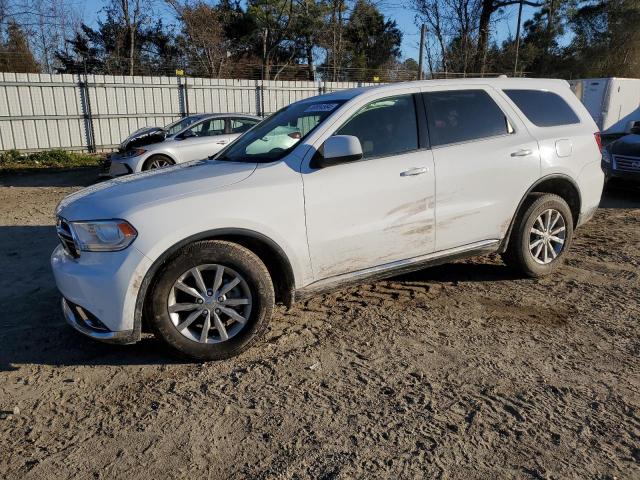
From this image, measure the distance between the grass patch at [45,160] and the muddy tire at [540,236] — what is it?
13327 mm

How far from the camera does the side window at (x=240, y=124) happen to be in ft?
36.1

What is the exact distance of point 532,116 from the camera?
449 cm

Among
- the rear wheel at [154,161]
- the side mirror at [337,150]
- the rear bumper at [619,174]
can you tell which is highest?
the side mirror at [337,150]

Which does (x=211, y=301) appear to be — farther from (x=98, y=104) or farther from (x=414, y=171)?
(x=98, y=104)

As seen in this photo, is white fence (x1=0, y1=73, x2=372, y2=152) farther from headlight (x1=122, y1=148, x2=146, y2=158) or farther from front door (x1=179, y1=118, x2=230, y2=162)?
front door (x1=179, y1=118, x2=230, y2=162)

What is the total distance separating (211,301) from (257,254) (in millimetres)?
455

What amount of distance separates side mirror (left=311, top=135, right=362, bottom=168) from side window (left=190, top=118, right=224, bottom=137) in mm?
7862

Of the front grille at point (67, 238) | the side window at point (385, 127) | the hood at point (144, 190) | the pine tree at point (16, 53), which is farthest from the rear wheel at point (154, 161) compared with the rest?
the pine tree at point (16, 53)

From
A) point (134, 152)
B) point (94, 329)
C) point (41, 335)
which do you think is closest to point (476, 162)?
point (94, 329)

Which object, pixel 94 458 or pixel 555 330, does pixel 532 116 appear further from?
pixel 94 458

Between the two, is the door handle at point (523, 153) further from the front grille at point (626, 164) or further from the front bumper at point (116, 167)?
the front bumper at point (116, 167)

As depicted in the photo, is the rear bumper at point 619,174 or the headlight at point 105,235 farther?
the rear bumper at point 619,174

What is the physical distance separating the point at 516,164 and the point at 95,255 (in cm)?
336

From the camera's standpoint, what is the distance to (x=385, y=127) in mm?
3820
